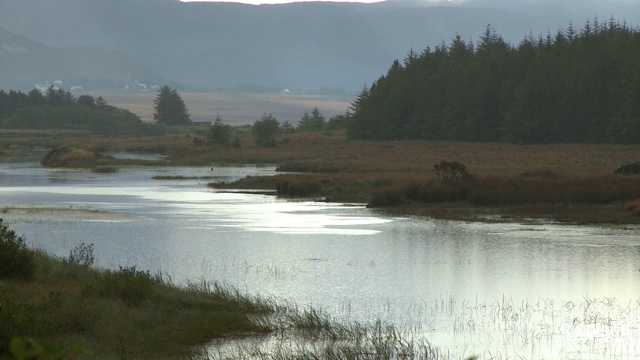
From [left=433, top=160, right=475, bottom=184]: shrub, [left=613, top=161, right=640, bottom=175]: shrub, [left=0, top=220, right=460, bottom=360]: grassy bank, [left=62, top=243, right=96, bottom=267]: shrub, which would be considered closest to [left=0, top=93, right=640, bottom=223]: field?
[left=433, top=160, right=475, bottom=184]: shrub

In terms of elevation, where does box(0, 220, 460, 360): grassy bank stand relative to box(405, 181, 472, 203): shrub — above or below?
below

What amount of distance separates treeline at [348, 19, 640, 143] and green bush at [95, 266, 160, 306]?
82.3 metres

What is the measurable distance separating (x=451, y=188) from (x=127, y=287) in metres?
30.7

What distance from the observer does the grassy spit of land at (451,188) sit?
4628 cm

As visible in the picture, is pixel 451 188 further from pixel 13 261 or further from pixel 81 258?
pixel 13 261

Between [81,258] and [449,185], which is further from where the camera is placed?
[449,185]

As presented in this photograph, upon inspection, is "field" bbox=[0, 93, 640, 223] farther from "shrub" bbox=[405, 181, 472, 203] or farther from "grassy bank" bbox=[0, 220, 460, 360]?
"grassy bank" bbox=[0, 220, 460, 360]

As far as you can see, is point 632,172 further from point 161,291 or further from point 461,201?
point 161,291

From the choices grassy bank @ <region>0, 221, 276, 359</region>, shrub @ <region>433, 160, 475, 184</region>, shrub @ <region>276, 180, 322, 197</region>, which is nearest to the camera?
grassy bank @ <region>0, 221, 276, 359</region>

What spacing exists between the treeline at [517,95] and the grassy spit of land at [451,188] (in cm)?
481

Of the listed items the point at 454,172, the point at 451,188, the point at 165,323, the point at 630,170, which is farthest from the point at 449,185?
the point at 165,323

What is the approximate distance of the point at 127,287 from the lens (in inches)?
846

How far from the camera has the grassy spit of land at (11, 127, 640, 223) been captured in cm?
4628

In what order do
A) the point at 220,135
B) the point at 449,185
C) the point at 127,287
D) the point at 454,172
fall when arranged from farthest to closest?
the point at 220,135
the point at 454,172
the point at 449,185
the point at 127,287
